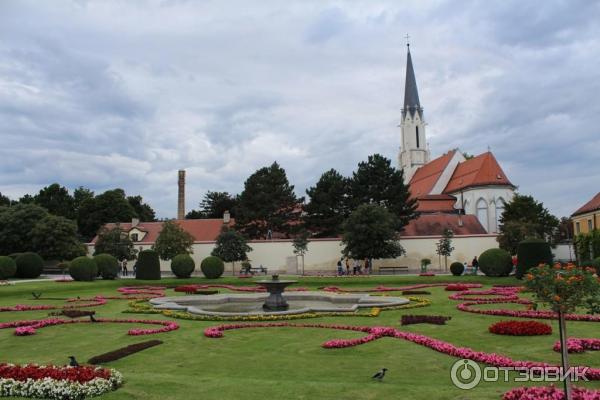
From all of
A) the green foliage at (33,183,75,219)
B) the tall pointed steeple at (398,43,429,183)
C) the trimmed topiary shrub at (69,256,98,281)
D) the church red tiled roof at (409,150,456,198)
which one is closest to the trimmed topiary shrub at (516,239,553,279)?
the trimmed topiary shrub at (69,256,98,281)

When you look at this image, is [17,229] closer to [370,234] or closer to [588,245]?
[370,234]

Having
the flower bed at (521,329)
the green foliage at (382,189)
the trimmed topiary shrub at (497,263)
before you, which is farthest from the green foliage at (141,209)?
the flower bed at (521,329)

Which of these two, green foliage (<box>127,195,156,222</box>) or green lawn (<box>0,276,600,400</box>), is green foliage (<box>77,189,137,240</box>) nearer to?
green foliage (<box>127,195,156,222</box>)

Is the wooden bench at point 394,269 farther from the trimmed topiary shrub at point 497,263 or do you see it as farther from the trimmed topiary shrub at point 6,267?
the trimmed topiary shrub at point 6,267

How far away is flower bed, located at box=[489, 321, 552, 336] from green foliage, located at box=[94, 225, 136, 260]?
124 feet

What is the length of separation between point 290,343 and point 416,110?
70.5m

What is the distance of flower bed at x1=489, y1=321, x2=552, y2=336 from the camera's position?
10.7m

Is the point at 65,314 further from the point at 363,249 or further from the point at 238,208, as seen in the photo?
the point at 238,208

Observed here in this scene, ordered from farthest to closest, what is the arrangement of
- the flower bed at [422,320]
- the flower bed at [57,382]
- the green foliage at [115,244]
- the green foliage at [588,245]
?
the green foliage at [115,244], the green foliage at [588,245], the flower bed at [422,320], the flower bed at [57,382]

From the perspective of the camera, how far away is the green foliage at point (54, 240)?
4391cm

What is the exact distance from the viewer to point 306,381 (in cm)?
738

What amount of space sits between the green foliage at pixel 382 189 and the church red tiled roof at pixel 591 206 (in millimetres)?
15175

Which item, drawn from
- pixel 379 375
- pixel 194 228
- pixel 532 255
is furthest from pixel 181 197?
pixel 379 375

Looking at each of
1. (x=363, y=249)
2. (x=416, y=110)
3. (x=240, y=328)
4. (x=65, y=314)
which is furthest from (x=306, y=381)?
(x=416, y=110)
